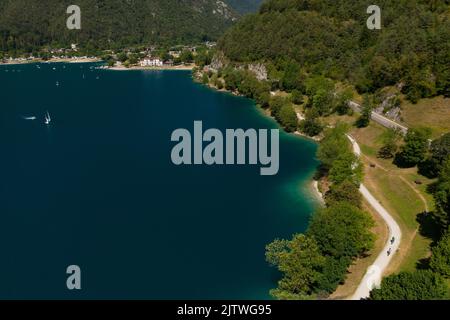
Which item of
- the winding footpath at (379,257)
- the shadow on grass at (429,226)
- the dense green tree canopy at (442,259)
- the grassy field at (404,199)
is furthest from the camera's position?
the shadow on grass at (429,226)

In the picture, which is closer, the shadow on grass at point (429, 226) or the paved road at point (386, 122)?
the shadow on grass at point (429, 226)

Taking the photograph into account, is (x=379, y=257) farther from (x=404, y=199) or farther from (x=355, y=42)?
(x=355, y=42)

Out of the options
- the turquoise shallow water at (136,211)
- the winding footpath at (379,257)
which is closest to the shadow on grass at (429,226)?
the winding footpath at (379,257)

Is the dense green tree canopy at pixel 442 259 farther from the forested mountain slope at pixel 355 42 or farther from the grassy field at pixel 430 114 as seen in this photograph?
the forested mountain slope at pixel 355 42

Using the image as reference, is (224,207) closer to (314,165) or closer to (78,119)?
(314,165)

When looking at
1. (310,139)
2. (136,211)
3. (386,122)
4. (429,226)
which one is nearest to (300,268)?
(429,226)

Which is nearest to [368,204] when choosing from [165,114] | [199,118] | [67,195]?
[67,195]
